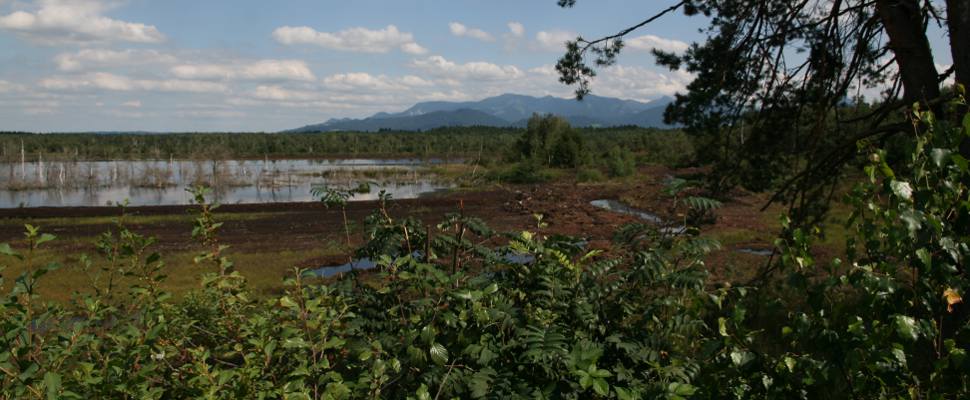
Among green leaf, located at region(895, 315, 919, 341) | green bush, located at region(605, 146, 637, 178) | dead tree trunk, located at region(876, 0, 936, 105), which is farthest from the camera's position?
green bush, located at region(605, 146, 637, 178)

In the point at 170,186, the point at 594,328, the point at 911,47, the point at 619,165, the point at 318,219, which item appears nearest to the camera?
the point at 594,328

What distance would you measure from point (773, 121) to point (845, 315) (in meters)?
5.61

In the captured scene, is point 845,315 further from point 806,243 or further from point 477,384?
point 477,384

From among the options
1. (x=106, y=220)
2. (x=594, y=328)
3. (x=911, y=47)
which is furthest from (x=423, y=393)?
(x=106, y=220)

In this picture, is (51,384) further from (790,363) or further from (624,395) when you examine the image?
(790,363)

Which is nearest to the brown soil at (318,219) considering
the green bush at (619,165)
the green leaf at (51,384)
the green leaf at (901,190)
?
the green bush at (619,165)

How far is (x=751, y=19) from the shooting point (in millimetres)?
6750

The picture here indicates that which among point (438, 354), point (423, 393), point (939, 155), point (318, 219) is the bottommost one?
point (318, 219)

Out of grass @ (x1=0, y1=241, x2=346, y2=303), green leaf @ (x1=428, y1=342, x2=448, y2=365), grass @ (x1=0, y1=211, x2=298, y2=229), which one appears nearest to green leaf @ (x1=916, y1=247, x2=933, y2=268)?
green leaf @ (x1=428, y1=342, x2=448, y2=365)

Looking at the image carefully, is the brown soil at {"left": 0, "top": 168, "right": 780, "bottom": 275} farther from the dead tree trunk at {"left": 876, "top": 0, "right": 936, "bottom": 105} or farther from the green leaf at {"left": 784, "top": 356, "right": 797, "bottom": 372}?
the green leaf at {"left": 784, "top": 356, "right": 797, "bottom": 372}

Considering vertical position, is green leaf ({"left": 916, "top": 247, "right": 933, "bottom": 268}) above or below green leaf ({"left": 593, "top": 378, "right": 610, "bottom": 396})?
above

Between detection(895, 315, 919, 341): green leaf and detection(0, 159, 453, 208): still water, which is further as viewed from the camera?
detection(0, 159, 453, 208): still water

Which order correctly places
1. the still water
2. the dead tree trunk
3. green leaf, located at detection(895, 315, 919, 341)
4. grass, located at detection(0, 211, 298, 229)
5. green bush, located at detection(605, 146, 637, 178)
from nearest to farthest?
green leaf, located at detection(895, 315, 919, 341) → the dead tree trunk → grass, located at detection(0, 211, 298, 229) → the still water → green bush, located at detection(605, 146, 637, 178)

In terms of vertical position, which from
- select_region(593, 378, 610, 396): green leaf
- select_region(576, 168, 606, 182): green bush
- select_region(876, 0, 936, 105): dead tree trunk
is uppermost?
select_region(876, 0, 936, 105): dead tree trunk
